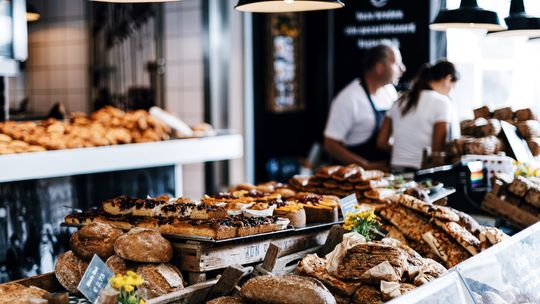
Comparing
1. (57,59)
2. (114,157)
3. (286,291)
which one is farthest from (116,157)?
(57,59)

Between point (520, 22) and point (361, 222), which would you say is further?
point (520, 22)

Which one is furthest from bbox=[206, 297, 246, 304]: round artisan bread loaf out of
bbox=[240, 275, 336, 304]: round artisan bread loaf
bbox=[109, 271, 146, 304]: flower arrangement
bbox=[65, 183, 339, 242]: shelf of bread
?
bbox=[109, 271, 146, 304]: flower arrangement

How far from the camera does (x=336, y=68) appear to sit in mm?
8562

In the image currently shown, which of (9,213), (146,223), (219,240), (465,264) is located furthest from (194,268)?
(9,213)

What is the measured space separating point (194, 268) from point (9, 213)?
2624mm

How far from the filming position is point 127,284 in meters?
1.92

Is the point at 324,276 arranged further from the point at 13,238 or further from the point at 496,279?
the point at 13,238

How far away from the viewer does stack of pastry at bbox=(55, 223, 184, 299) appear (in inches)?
100

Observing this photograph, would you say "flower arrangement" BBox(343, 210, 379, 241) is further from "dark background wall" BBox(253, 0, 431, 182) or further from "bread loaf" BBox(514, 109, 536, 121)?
"dark background wall" BBox(253, 0, 431, 182)

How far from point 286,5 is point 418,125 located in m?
2.84

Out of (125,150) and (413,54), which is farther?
(413,54)

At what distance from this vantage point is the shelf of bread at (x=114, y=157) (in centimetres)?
481

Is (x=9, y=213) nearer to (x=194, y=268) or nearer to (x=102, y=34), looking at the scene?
(x=194, y=268)

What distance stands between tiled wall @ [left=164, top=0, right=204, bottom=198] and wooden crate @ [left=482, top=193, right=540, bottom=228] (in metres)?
4.54
